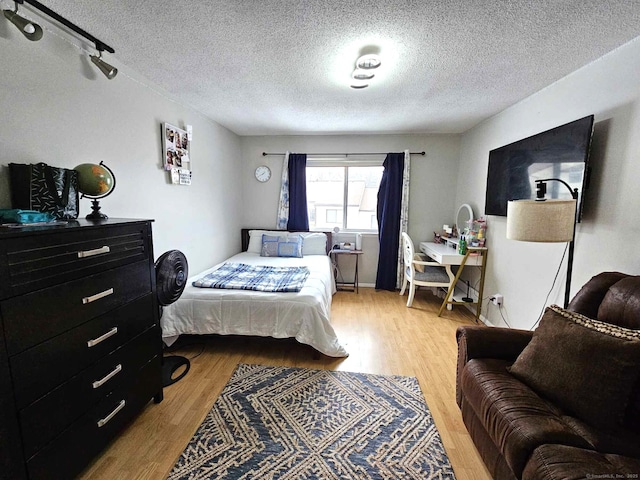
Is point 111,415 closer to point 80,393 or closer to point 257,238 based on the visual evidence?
point 80,393

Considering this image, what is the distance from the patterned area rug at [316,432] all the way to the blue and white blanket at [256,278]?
2.33 feet

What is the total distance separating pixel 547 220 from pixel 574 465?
1.19 m

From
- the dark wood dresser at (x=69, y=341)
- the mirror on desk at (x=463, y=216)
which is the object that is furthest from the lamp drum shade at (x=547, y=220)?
the dark wood dresser at (x=69, y=341)

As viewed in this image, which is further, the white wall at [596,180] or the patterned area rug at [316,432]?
the white wall at [596,180]

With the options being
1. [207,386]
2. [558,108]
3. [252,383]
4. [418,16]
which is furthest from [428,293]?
[418,16]

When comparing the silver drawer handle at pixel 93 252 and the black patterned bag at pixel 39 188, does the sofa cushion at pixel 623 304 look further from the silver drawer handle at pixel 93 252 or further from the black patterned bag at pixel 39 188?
the black patterned bag at pixel 39 188

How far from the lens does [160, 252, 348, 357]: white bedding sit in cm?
230

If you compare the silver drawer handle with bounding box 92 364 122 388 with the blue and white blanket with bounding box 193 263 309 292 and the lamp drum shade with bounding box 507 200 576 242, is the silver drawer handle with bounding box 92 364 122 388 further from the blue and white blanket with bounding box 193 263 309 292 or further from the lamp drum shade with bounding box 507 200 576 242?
the lamp drum shade with bounding box 507 200 576 242

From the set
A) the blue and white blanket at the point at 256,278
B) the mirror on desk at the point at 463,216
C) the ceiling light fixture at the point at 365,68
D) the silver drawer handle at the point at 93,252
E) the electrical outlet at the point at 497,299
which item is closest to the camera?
the silver drawer handle at the point at 93,252

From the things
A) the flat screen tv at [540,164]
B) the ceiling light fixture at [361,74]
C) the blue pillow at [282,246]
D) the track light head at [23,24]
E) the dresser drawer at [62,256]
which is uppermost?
the ceiling light fixture at [361,74]

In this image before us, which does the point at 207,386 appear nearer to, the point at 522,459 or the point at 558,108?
the point at 522,459

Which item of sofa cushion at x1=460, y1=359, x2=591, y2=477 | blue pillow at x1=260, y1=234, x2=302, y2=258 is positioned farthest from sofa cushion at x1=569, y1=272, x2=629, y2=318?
blue pillow at x1=260, y1=234, x2=302, y2=258

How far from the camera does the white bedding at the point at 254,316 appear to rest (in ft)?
7.54

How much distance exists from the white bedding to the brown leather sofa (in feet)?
3.66
